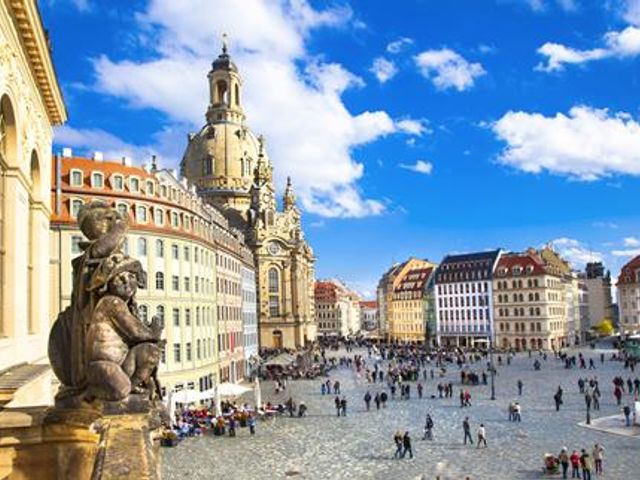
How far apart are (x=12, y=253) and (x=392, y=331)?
14068 centimetres

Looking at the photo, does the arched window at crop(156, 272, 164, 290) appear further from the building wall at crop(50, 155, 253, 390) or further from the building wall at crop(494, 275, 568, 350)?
the building wall at crop(494, 275, 568, 350)

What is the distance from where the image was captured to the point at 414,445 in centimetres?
3356

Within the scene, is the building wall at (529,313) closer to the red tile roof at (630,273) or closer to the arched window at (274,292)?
the red tile roof at (630,273)

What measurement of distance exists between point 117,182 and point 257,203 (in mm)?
66140

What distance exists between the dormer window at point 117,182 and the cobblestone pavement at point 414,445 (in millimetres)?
19222

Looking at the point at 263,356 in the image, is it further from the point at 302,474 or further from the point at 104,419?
the point at 104,419

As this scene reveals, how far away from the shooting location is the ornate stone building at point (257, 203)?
11312 centimetres

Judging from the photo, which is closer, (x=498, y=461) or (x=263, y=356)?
(x=498, y=461)

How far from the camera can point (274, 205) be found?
394 ft

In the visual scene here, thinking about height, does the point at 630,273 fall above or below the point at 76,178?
below

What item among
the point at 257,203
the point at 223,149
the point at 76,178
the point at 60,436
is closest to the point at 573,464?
the point at 60,436

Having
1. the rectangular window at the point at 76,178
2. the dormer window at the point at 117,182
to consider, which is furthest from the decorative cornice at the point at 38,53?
the dormer window at the point at 117,182

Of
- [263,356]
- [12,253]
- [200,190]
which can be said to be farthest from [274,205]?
[12,253]

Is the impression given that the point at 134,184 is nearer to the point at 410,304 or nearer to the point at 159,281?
the point at 159,281
